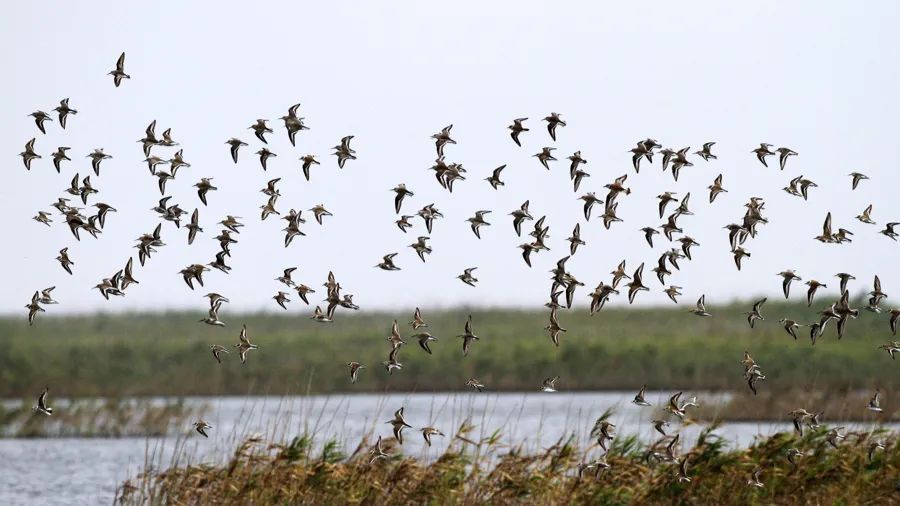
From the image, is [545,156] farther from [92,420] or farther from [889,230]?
[92,420]

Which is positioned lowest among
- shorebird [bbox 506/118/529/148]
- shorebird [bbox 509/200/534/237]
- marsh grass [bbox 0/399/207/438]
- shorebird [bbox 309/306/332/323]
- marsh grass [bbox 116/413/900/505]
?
marsh grass [bbox 0/399/207/438]

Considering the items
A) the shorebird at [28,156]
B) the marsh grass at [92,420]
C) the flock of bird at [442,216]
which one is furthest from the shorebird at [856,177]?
the marsh grass at [92,420]

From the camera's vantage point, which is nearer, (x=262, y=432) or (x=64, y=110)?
(x=64, y=110)

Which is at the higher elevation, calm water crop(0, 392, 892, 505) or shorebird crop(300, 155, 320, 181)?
shorebird crop(300, 155, 320, 181)

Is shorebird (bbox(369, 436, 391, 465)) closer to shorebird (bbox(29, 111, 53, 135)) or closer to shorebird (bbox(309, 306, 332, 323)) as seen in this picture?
shorebird (bbox(309, 306, 332, 323))

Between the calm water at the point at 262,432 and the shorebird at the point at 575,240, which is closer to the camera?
the shorebird at the point at 575,240

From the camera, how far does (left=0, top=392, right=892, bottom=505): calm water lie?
26.0 m

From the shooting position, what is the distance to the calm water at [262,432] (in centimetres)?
2603

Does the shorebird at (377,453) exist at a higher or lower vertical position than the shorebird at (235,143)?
lower

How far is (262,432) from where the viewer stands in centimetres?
2638

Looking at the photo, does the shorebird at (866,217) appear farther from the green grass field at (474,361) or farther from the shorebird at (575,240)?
the green grass field at (474,361)

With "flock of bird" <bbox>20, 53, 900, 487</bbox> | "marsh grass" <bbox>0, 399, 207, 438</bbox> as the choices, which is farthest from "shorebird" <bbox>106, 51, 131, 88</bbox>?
"marsh grass" <bbox>0, 399, 207, 438</bbox>

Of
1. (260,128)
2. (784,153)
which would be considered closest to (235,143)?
(260,128)

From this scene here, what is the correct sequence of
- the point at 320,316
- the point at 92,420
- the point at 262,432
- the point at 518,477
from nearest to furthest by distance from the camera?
1. the point at 320,316
2. the point at 518,477
3. the point at 262,432
4. the point at 92,420
